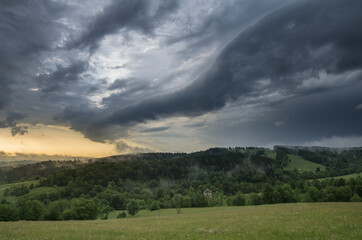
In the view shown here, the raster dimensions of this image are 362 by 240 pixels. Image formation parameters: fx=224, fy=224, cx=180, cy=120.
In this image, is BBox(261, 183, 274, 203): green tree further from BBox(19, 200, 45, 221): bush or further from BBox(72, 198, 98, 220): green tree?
BBox(19, 200, 45, 221): bush

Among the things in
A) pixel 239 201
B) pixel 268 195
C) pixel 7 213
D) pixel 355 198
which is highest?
pixel 7 213

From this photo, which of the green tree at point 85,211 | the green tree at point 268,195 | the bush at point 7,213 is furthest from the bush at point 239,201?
the bush at point 7,213

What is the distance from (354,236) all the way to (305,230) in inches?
150

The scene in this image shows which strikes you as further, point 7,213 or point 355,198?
point 355,198

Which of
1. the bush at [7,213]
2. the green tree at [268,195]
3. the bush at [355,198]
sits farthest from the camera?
the green tree at [268,195]

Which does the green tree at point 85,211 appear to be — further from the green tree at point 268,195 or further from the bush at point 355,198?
the bush at point 355,198

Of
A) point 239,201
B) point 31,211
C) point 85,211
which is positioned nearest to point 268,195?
point 239,201

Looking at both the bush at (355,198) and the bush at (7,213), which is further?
the bush at (355,198)

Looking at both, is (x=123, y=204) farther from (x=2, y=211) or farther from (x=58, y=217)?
(x=2, y=211)

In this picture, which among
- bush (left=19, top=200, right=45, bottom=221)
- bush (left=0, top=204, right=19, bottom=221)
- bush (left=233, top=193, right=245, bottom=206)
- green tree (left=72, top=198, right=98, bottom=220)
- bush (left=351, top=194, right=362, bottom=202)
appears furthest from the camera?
bush (left=233, top=193, right=245, bottom=206)

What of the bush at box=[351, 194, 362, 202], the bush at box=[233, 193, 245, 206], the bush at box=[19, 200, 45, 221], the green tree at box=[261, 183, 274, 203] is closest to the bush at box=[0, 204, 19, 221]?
the bush at box=[19, 200, 45, 221]

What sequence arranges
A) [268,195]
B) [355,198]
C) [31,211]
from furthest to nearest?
[268,195] < [355,198] < [31,211]

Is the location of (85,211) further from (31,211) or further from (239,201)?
(239,201)

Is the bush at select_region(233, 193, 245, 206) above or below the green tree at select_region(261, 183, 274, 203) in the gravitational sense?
below
